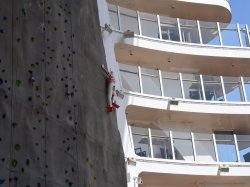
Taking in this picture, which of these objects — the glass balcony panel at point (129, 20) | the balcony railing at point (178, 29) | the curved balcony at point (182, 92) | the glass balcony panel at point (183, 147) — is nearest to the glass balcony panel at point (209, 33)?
the balcony railing at point (178, 29)

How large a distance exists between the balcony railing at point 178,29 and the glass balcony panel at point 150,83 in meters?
1.54

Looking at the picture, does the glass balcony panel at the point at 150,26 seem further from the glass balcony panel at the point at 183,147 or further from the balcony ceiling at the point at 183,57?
the glass balcony panel at the point at 183,147

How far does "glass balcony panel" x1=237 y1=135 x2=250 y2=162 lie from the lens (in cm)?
1709

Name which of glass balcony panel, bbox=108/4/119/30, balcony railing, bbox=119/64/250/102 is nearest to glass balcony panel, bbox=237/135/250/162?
balcony railing, bbox=119/64/250/102

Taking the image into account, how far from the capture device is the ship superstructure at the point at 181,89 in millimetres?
15625

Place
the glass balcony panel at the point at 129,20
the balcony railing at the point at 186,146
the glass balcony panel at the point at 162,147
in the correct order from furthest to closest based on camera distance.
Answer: the glass balcony panel at the point at 129,20 < the glass balcony panel at the point at 162,147 < the balcony railing at the point at 186,146

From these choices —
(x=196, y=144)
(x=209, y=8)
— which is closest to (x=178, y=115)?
(x=196, y=144)

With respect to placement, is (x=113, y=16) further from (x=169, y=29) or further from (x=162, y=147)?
(x=162, y=147)

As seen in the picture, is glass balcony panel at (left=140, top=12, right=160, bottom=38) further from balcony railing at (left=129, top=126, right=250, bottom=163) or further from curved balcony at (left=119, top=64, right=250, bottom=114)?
balcony railing at (left=129, top=126, right=250, bottom=163)

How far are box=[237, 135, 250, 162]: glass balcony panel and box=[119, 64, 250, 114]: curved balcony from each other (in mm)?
1072

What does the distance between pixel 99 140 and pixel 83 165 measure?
2.76 ft

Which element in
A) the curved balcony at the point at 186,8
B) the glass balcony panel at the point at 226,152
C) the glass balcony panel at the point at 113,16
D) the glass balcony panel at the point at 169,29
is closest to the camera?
the glass balcony panel at the point at 226,152

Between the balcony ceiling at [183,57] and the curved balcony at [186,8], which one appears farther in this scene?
the curved balcony at [186,8]

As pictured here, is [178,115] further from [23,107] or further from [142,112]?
[23,107]
